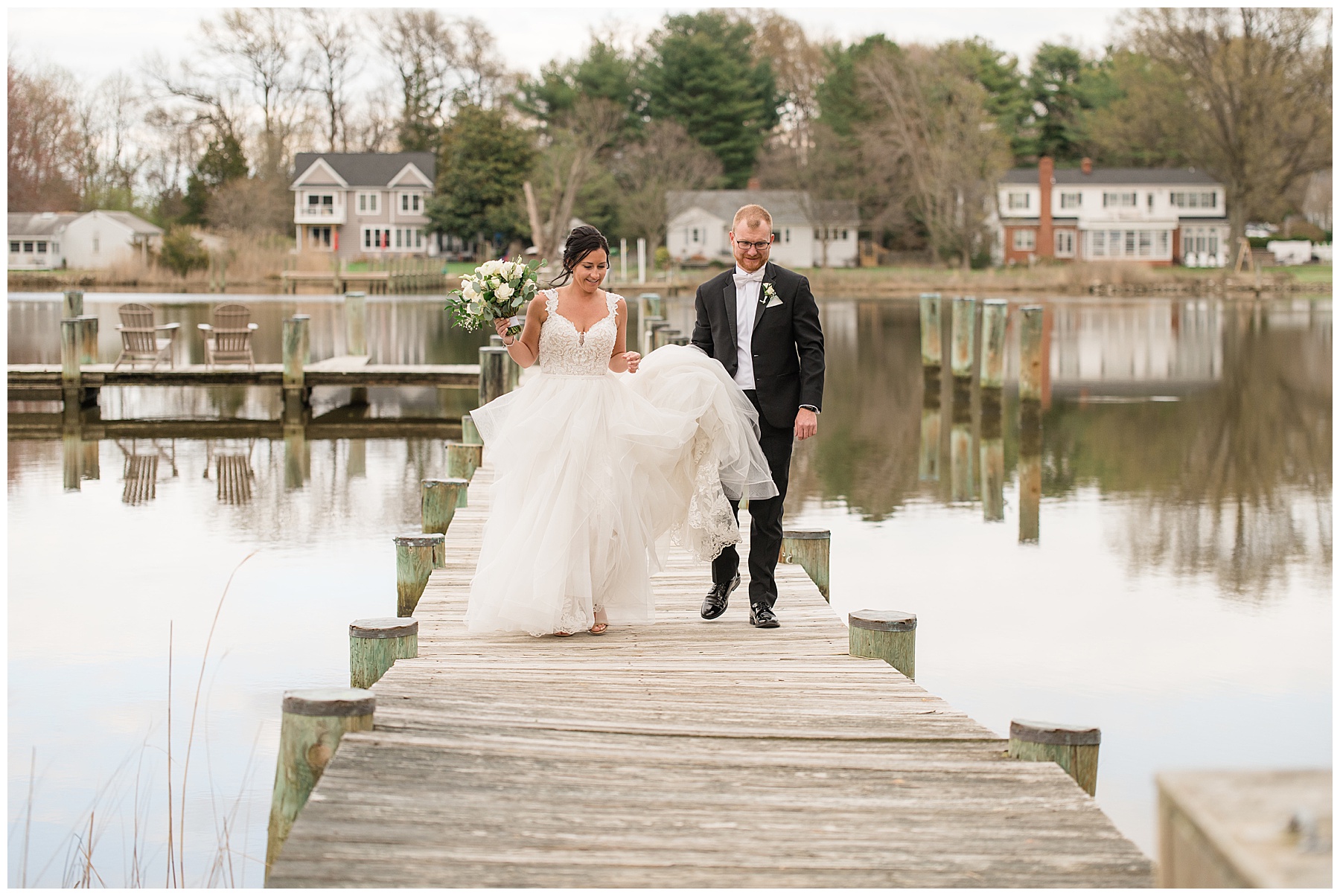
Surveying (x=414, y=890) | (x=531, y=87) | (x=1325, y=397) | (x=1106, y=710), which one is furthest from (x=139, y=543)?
(x=531, y=87)

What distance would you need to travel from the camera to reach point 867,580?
37.6 ft

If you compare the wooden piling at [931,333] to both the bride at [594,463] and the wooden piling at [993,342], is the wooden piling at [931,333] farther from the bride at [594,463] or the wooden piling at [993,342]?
the bride at [594,463]

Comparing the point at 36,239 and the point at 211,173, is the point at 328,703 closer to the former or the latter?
the point at 211,173

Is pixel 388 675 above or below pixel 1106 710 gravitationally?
above

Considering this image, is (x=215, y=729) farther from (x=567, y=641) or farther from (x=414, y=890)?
(x=414, y=890)

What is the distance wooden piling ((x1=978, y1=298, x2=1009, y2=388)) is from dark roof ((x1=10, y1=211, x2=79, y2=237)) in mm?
56723

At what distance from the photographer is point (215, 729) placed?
299 inches

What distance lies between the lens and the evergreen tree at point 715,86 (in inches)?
2625

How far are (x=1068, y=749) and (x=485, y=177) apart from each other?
60.0 metres

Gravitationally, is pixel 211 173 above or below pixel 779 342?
above

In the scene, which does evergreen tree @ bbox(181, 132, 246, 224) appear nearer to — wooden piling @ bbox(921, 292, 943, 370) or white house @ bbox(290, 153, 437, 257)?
white house @ bbox(290, 153, 437, 257)

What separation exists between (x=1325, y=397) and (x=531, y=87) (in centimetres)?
5049

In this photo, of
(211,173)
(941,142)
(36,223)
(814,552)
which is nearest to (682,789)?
(814,552)

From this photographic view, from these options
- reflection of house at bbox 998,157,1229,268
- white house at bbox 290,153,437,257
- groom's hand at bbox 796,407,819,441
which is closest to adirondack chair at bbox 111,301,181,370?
groom's hand at bbox 796,407,819,441
